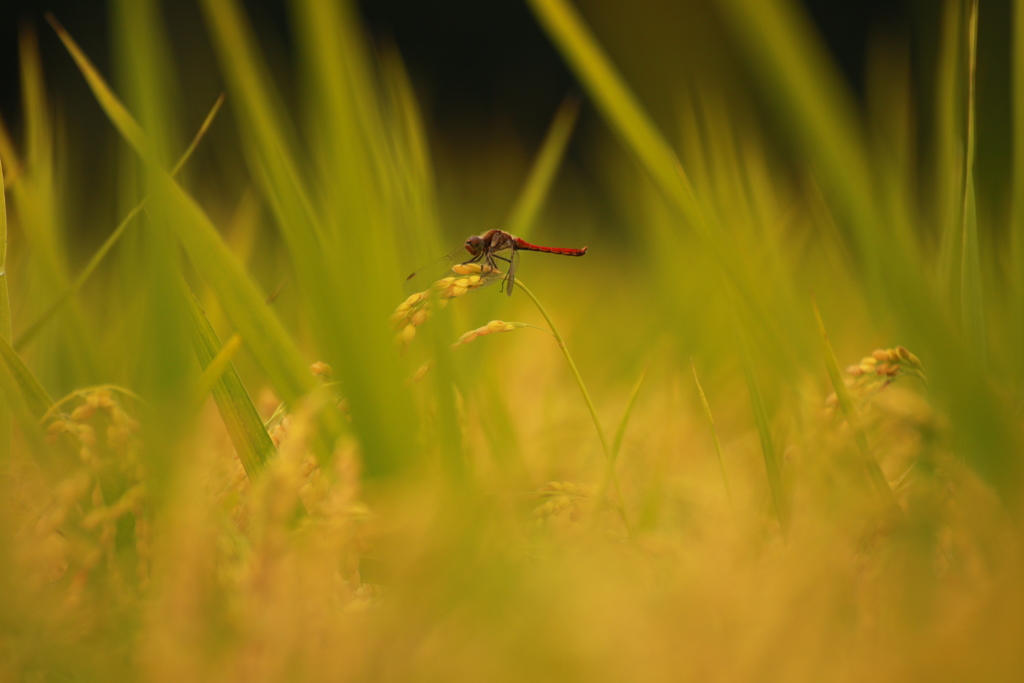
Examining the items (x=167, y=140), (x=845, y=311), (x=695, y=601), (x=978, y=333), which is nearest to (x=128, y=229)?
(x=167, y=140)

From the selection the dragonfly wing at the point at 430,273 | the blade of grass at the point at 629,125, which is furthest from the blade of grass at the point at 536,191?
the blade of grass at the point at 629,125

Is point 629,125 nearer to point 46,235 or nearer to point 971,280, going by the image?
point 971,280

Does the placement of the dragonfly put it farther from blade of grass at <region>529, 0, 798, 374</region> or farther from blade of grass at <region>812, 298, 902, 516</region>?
blade of grass at <region>812, 298, 902, 516</region>

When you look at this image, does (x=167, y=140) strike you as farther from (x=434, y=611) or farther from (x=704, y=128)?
(x=704, y=128)

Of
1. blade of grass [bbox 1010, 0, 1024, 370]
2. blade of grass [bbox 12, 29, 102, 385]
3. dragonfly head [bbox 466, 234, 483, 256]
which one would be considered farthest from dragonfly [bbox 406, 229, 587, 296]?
blade of grass [bbox 1010, 0, 1024, 370]

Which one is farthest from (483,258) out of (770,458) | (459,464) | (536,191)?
(770,458)
